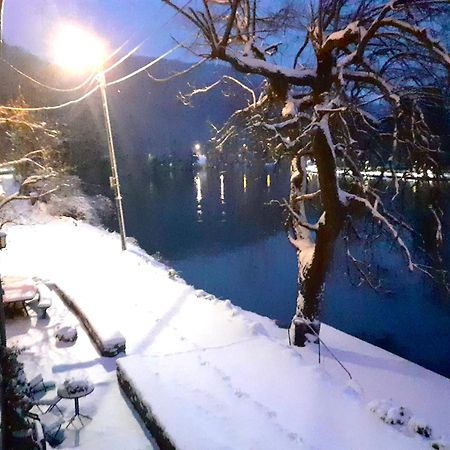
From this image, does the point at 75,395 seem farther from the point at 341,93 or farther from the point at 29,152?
the point at 29,152

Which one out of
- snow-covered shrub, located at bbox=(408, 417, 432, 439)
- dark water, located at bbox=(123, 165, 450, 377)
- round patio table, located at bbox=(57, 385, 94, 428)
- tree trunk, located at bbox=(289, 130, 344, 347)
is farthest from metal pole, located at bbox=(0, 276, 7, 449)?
dark water, located at bbox=(123, 165, 450, 377)

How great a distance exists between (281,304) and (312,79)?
13508 millimetres

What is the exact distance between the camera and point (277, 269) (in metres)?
24.4

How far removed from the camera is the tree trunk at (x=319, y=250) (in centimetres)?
795

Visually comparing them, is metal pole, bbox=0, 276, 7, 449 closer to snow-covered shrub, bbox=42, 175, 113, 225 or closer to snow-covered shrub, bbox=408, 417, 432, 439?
snow-covered shrub, bbox=408, 417, 432, 439

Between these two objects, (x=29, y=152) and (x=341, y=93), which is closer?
(x=341, y=93)

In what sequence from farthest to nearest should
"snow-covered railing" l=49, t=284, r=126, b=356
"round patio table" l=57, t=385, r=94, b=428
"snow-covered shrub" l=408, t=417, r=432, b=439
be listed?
1. "snow-covered railing" l=49, t=284, r=126, b=356
2. "snow-covered shrub" l=408, t=417, r=432, b=439
3. "round patio table" l=57, t=385, r=94, b=428

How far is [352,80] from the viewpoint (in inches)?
305

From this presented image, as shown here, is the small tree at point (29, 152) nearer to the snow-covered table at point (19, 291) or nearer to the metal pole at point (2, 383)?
the snow-covered table at point (19, 291)

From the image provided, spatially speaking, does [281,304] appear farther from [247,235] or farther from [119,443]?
[119,443]

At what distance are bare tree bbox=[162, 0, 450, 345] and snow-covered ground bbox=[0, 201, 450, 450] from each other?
1.84 meters

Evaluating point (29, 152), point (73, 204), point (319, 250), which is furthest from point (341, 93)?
point (73, 204)

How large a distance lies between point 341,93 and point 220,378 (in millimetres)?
5003

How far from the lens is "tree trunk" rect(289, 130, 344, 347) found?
7.95 m
